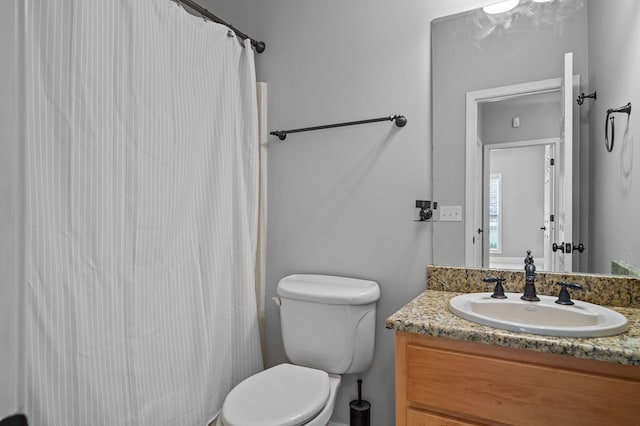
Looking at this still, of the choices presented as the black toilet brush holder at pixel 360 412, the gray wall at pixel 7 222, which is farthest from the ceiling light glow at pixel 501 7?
the black toilet brush holder at pixel 360 412

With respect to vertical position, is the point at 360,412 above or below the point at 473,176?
below

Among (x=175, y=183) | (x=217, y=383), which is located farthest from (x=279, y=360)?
(x=175, y=183)

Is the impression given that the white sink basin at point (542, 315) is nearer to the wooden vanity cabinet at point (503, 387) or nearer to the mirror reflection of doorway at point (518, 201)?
the wooden vanity cabinet at point (503, 387)

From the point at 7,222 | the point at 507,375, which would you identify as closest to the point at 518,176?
the point at 507,375

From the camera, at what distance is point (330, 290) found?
1.65 meters

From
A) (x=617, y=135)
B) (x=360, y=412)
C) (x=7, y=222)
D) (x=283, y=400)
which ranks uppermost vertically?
(x=617, y=135)

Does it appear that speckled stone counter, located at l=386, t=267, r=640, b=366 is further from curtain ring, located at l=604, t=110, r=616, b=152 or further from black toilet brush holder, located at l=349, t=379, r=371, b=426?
black toilet brush holder, located at l=349, t=379, r=371, b=426

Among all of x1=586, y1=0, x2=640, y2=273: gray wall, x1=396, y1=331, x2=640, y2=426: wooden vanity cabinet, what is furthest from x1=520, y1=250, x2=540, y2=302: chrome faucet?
x1=396, y1=331, x2=640, y2=426: wooden vanity cabinet

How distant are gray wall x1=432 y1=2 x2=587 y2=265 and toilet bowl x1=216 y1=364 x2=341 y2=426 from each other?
2.49ft

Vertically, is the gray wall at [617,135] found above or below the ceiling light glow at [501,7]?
below

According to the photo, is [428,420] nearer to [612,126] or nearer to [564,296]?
[564,296]

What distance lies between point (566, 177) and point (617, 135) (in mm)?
213

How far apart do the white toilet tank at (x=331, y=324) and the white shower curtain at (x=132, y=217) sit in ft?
0.93

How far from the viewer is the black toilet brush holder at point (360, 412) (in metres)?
1.71
